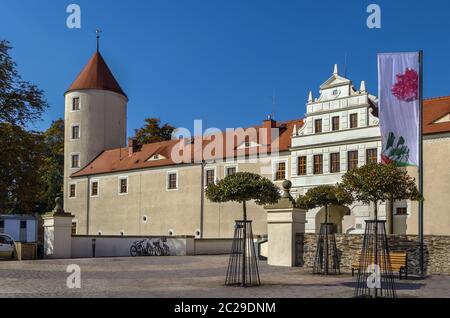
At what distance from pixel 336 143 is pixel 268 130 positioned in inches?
303

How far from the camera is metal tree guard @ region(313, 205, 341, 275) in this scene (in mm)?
18848

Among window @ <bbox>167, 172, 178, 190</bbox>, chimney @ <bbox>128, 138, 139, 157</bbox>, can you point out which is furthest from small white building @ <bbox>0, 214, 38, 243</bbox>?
chimney @ <bbox>128, 138, 139, 157</bbox>

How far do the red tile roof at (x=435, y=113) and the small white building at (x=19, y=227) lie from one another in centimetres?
2598

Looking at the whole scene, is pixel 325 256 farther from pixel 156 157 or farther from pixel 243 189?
pixel 156 157

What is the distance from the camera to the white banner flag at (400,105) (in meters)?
19.3

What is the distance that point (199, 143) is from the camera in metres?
47.9

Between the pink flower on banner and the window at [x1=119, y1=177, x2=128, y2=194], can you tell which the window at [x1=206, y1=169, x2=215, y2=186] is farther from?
the pink flower on banner

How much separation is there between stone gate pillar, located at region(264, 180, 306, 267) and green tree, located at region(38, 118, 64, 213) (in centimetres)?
4180

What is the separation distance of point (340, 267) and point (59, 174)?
47.8 m

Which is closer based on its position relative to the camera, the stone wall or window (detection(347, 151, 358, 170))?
the stone wall

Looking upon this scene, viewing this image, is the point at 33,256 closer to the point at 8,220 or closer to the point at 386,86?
the point at 8,220

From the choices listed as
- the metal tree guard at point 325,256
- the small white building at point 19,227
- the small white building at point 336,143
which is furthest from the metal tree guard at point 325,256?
the small white building at point 19,227

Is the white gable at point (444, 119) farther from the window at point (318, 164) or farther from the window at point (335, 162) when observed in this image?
the window at point (318, 164)
